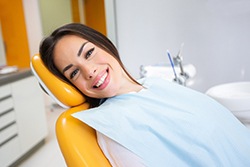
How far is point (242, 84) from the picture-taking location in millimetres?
1352

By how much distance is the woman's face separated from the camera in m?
0.75

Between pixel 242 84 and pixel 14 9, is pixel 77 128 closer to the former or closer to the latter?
pixel 242 84

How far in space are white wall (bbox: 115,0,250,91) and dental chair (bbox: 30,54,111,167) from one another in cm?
108

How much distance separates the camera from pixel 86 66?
75 centimetres

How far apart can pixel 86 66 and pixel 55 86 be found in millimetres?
124

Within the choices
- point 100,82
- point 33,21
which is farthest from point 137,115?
point 33,21

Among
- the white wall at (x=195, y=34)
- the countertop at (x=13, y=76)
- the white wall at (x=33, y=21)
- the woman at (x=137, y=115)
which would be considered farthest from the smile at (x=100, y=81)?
the white wall at (x=33, y=21)

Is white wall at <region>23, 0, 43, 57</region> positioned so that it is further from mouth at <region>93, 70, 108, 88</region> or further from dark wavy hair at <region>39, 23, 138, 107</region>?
mouth at <region>93, 70, 108, 88</region>

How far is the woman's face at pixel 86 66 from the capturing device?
0.75 metres

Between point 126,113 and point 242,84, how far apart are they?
96 cm

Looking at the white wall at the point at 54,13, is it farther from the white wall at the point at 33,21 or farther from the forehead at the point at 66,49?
the forehead at the point at 66,49

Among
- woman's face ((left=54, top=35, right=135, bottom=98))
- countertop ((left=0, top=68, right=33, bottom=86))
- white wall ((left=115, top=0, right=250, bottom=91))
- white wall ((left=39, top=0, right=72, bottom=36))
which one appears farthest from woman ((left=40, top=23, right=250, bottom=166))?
white wall ((left=39, top=0, right=72, bottom=36))

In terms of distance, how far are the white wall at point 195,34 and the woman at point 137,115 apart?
90 centimetres

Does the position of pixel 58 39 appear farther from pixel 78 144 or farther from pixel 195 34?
pixel 195 34
